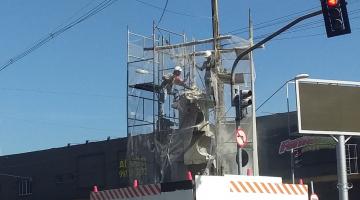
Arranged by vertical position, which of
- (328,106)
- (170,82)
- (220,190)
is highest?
(170,82)

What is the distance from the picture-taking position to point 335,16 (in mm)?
16125

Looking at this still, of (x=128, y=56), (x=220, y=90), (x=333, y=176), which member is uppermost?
(x=128, y=56)

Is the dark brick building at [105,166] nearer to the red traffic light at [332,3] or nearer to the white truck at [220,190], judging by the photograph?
the white truck at [220,190]

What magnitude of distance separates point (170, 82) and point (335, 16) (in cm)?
602

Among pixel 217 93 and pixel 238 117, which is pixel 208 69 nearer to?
pixel 217 93

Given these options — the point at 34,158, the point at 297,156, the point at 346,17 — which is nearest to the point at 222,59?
the point at 346,17

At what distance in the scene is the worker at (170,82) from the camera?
19953mm

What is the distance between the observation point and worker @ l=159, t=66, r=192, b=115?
20.0 metres

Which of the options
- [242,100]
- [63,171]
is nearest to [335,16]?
[242,100]

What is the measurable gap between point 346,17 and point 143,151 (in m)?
8.12

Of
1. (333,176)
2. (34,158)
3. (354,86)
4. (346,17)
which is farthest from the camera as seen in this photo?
(34,158)

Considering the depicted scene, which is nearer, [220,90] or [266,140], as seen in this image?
[220,90]

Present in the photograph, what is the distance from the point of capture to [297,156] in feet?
105

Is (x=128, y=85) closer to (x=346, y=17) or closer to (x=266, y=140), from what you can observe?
(x=346, y=17)
